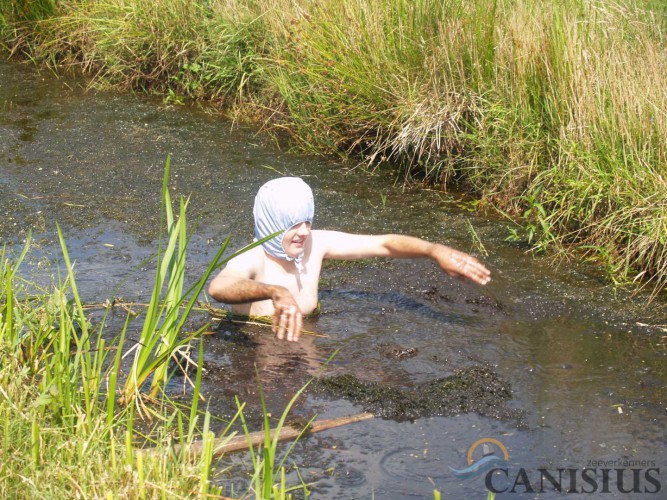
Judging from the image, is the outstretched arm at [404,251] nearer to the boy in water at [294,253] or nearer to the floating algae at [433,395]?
the boy in water at [294,253]

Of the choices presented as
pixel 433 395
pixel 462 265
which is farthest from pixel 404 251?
pixel 433 395

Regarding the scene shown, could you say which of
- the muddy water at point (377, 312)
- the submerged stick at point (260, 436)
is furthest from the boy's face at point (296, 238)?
the submerged stick at point (260, 436)

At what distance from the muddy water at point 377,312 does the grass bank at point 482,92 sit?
31 cm

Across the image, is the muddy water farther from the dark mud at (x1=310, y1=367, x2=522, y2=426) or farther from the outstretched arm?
the outstretched arm

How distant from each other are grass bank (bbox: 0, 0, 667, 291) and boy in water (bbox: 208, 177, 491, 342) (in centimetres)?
146

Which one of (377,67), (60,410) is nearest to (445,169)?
(377,67)

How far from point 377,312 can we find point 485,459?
176 cm

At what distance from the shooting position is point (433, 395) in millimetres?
4320

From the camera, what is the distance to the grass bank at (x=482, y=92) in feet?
19.3

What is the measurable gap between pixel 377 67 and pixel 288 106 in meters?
1.17

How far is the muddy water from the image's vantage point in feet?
12.7

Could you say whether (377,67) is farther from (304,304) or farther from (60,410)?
(60,410)

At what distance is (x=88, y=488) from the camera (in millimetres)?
3012

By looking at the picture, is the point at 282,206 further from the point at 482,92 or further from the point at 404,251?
the point at 482,92
